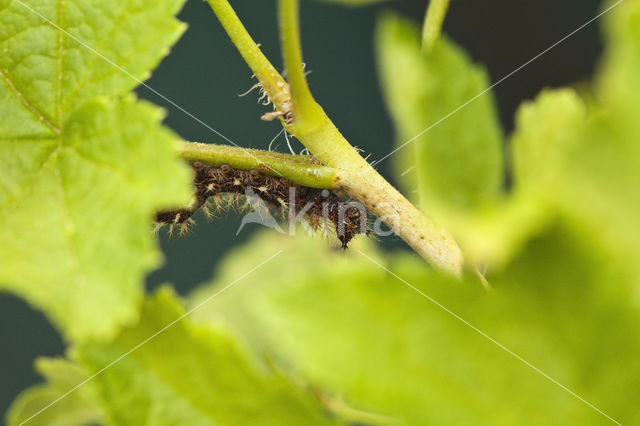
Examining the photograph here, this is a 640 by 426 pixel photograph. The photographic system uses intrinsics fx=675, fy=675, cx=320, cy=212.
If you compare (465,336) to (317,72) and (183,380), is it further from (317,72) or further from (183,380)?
(317,72)

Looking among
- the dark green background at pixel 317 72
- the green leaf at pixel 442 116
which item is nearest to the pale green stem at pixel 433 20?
the green leaf at pixel 442 116

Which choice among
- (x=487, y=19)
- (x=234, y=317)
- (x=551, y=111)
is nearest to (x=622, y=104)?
(x=551, y=111)

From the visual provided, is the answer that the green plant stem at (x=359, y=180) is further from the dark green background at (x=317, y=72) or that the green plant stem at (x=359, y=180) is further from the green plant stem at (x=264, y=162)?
the dark green background at (x=317, y=72)

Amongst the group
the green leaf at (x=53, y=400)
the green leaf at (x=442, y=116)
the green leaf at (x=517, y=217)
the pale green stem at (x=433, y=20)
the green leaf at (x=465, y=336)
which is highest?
the pale green stem at (x=433, y=20)

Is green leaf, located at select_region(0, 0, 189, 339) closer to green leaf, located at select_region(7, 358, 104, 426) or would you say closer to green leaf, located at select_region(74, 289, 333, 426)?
green leaf, located at select_region(74, 289, 333, 426)

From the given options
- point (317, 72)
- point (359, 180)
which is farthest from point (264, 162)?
point (317, 72)

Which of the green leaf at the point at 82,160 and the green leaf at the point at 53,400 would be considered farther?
the green leaf at the point at 53,400
